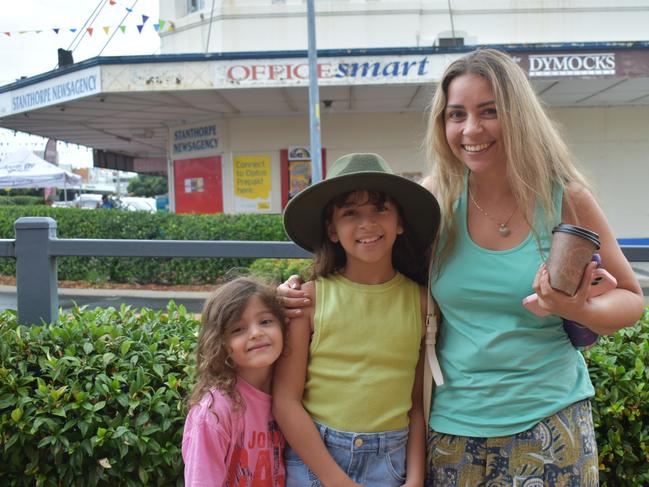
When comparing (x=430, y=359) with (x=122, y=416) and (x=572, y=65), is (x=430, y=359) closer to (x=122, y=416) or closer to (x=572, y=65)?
(x=122, y=416)

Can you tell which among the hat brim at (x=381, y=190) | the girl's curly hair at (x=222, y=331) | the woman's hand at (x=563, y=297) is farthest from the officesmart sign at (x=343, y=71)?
the woman's hand at (x=563, y=297)

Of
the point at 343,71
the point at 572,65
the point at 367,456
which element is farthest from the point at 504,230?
the point at 572,65

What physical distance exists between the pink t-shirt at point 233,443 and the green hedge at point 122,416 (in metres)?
0.63

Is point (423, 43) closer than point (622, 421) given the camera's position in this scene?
No

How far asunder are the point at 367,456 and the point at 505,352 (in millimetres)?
525

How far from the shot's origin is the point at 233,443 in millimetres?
1838

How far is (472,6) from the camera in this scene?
47.6 ft

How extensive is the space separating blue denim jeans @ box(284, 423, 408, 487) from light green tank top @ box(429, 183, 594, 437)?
0.18m

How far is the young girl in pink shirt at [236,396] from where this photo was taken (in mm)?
1800

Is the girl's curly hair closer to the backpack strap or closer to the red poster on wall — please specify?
the backpack strap

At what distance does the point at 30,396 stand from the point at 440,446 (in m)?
1.86

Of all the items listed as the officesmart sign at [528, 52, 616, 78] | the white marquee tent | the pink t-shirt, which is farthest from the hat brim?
the white marquee tent

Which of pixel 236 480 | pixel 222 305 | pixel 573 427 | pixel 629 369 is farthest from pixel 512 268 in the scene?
pixel 629 369

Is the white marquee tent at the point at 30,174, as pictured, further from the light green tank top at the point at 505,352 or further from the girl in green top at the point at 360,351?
the light green tank top at the point at 505,352
